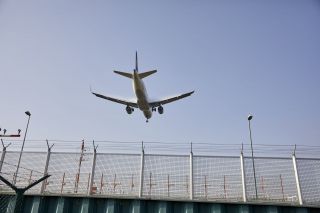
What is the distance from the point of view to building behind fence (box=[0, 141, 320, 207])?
18.4m

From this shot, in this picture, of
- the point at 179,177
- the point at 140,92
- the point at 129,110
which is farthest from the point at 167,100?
the point at 179,177

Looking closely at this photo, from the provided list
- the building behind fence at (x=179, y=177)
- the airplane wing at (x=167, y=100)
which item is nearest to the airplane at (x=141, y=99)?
the airplane wing at (x=167, y=100)

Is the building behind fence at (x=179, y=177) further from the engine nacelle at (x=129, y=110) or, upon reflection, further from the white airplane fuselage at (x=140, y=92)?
the engine nacelle at (x=129, y=110)

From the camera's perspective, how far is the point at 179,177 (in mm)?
19125

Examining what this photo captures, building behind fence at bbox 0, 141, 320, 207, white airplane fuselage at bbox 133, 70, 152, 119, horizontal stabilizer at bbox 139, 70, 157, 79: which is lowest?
building behind fence at bbox 0, 141, 320, 207

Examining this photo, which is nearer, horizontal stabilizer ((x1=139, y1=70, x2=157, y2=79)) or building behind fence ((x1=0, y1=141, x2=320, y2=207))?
building behind fence ((x1=0, y1=141, x2=320, y2=207))

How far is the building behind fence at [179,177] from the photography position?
18.4 m

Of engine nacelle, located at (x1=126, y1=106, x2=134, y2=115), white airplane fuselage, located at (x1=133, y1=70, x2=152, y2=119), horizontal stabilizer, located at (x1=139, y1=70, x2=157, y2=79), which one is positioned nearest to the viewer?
white airplane fuselage, located at (x1=133, y1=70, x2=152, y2=119)

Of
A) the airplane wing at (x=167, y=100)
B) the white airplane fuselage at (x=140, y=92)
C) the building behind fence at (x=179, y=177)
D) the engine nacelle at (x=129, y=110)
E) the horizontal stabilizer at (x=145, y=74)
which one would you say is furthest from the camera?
the engine nacelle at (x=129, y=110)

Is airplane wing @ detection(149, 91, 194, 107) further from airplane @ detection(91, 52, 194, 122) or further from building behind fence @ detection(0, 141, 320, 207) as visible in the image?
building behind fence @ detection(0, 141, 320, 207)

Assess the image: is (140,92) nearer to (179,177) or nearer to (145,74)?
(145,74)

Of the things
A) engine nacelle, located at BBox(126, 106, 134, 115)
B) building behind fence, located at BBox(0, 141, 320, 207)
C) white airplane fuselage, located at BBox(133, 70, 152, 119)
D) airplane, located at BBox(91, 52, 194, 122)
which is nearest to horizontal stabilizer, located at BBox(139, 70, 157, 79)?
airplane, located at BBox(91, 52, 194, 122)

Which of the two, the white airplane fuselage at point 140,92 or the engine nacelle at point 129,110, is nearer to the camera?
the white airplane fuselage at point 140,92

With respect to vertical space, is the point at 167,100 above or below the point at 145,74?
below
